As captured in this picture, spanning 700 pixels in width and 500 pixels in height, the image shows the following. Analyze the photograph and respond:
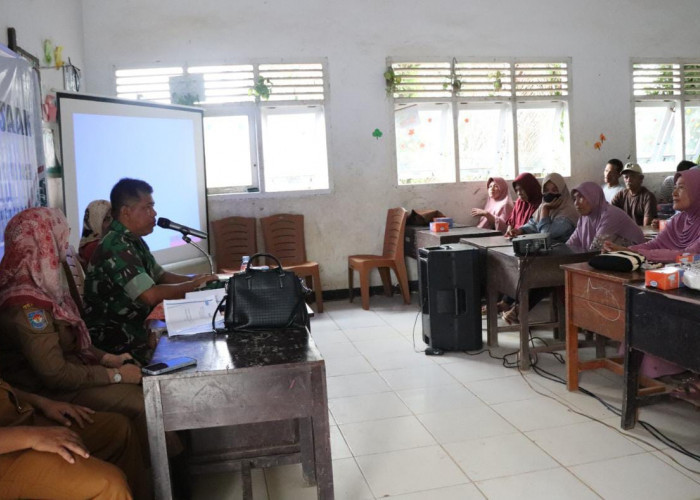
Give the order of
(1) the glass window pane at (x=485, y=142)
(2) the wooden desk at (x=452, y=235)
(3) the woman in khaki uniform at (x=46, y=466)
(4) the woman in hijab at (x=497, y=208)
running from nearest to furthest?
(3) the woman in khaki uniform at (x=46, y=466)
(2) the wooden desk at (x=452, y=235)
(4) the woman in hijab at (x=497, y=208)
(1) the glass window pane at (x=485, y=142)

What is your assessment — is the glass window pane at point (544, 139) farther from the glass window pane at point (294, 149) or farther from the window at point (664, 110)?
the glass window pane at point (294, 149)

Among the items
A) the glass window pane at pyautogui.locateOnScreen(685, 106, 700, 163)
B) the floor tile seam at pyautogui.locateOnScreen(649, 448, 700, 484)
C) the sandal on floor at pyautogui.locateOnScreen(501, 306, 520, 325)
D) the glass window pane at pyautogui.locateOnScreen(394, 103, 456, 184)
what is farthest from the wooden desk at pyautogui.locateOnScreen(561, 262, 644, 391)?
the glass window pane at pyautogui.locateOnScreen(685, 106, 700, 163)

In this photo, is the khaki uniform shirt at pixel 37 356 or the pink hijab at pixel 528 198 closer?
the khaki uniform shirt at pixel 37 356

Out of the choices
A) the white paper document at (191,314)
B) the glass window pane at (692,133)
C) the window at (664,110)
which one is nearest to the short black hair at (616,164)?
the window at (664,110)

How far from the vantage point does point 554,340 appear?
15.0ft

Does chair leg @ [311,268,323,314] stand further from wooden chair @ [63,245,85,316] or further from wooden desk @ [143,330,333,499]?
wooden desk @ [143,330,333,499]

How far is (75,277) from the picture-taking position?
330cm

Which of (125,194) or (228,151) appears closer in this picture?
(125,194)

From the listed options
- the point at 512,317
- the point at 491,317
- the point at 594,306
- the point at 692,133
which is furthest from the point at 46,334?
the point at 692,133

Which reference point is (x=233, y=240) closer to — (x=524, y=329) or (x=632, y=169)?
(x=524, y=329)

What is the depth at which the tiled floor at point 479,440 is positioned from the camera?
2486 millimetres

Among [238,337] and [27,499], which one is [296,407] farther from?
[27,499]

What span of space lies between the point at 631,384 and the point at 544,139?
14.8 feet

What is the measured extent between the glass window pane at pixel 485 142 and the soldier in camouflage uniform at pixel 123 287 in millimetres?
4516
